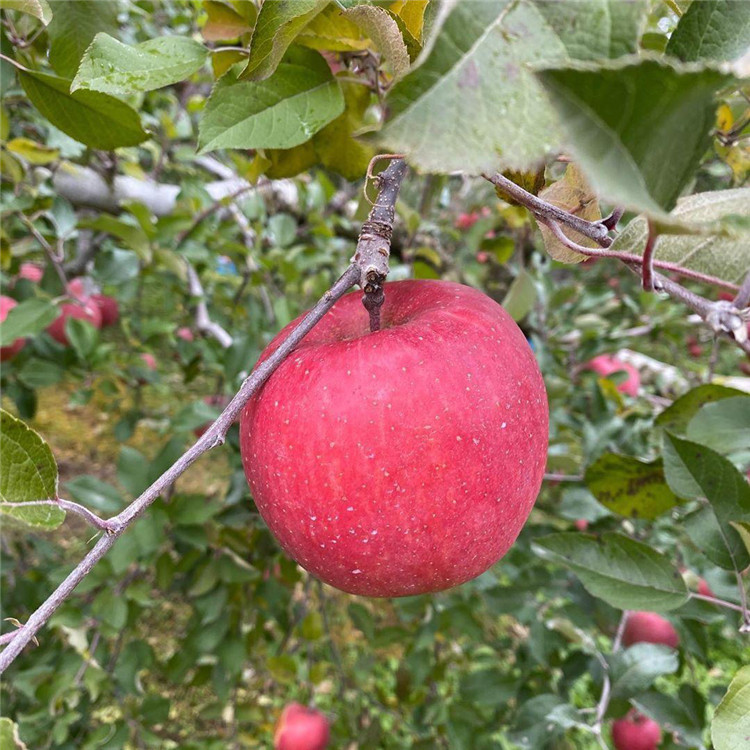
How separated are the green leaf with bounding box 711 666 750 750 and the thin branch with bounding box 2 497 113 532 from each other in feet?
1.34

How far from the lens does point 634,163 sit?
0.71ft

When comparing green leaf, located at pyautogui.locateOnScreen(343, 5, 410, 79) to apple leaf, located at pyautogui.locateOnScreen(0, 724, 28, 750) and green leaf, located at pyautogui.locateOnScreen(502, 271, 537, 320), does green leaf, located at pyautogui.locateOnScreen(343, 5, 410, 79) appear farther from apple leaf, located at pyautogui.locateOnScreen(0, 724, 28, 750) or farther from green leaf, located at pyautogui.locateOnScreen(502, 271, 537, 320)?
green leaf, located at pyautogui.locateOnScreen(502, 271, 537, 320)

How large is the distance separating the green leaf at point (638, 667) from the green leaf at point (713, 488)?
0.33 meters

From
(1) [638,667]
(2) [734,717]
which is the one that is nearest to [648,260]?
(2) [734,717]

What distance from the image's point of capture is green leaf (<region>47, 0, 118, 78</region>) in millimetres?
579

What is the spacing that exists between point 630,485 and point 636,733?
0.75 meters

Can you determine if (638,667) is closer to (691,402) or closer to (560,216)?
(691,402)

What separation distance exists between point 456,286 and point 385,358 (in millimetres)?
128

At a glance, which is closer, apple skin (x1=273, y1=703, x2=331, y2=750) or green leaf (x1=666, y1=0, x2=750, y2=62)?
green leaf (x1=666, y1=0, x2=750, y2=62)

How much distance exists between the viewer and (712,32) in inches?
11.7

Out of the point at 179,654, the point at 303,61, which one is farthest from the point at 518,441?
the point at 179,654

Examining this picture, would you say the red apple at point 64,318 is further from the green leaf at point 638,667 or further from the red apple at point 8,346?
the green leaf at point 638,667

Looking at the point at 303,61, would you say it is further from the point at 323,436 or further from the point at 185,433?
the point at 185,433

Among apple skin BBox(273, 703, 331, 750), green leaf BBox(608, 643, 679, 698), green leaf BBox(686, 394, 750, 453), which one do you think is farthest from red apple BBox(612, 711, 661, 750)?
green leaf BBox(686, 394, 750, 453)
